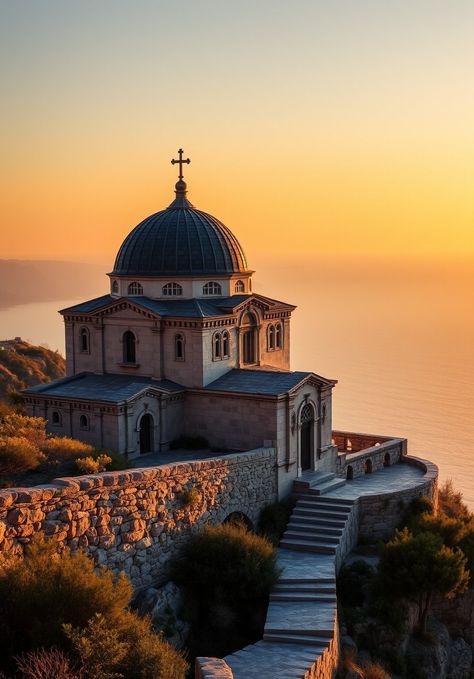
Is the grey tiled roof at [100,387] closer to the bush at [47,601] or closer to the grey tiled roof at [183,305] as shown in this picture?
the grey tiled roof at [183,305]

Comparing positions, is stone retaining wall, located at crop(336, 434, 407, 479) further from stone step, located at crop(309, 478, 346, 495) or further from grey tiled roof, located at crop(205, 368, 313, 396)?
grey tiled roof, located at crop(205, 368, 313, 396)

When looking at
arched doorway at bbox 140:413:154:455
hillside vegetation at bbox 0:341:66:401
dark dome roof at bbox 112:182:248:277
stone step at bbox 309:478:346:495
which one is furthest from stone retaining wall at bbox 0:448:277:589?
hillside vegetation at bbox 0:341:66:401

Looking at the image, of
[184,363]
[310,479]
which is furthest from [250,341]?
[310,479]

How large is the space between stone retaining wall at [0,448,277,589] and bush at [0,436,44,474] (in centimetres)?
263

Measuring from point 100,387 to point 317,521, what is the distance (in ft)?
28.3

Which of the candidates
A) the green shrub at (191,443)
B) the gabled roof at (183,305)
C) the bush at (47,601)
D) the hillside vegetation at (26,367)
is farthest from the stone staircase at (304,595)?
the hillside vegetation at (26,367)

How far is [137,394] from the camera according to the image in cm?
2728

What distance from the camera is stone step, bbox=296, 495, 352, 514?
87.5ft

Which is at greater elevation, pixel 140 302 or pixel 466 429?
pixel 140 302

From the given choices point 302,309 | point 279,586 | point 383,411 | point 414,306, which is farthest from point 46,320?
point 279,586

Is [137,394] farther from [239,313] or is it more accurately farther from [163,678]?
[163,678]

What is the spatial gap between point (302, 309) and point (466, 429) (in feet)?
401

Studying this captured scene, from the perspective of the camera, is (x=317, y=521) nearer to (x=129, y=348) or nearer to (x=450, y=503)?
(x=129, y=348)

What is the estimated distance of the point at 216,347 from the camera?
29.7m
